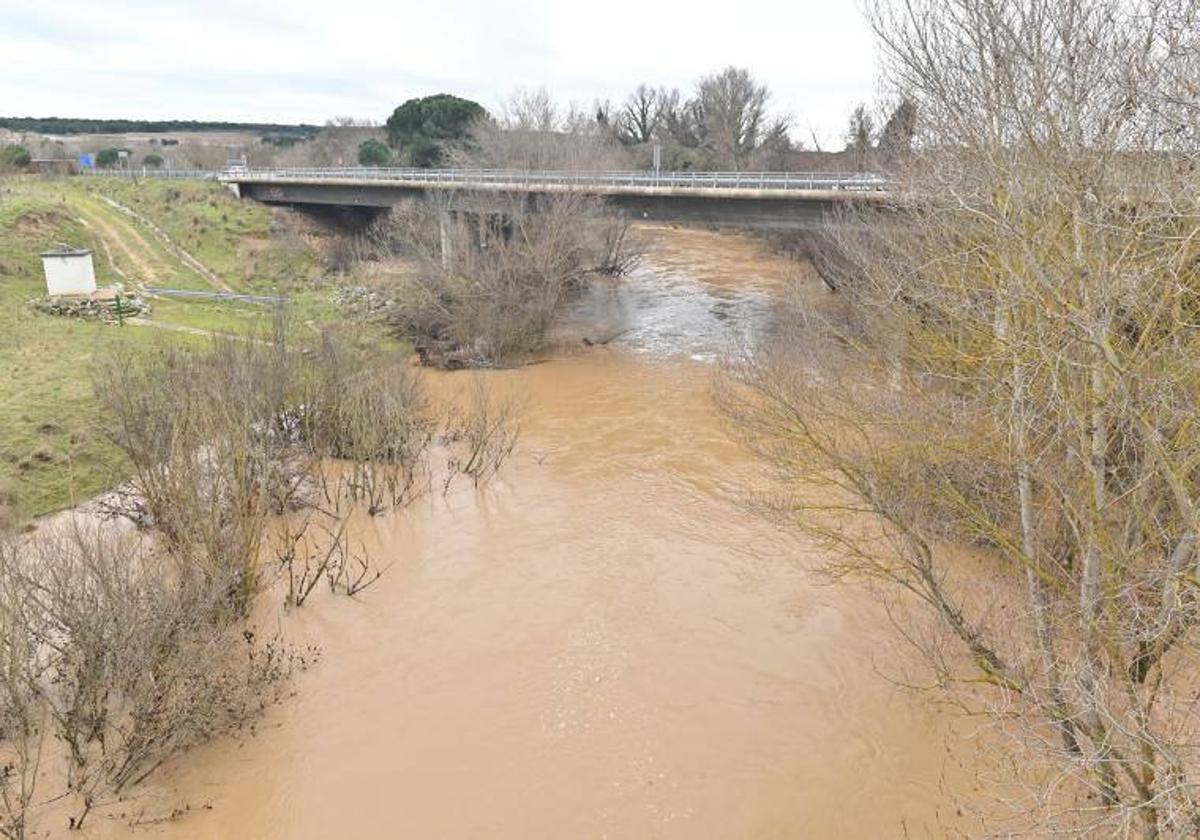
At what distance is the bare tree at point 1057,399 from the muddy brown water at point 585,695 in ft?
4.92

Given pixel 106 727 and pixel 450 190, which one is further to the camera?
pixel 450 190

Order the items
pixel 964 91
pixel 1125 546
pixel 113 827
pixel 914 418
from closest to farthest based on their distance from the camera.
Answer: pixel 1125 546, pixel 113 827, pixel 964 91, pixel 914 418

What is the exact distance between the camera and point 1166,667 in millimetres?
10062

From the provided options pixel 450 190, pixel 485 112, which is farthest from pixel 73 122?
pixel 450 190

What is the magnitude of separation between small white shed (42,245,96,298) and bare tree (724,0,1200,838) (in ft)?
88.7

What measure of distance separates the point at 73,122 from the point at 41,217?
125 m

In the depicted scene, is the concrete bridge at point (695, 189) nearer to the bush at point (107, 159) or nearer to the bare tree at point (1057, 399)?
the bare tree at point (1057, 399)

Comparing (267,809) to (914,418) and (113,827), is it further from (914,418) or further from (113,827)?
(914,418)

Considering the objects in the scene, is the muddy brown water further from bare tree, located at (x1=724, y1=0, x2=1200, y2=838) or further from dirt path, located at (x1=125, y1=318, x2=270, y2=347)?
dirt path, located at (x1=125, y1=318, x2=270, y2=347)

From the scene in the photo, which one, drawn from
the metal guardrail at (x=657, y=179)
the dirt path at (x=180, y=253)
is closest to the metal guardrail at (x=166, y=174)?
the dirt path at (x=180, y=253)

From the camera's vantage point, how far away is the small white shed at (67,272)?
28.5 m

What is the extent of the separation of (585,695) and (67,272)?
89.1ft

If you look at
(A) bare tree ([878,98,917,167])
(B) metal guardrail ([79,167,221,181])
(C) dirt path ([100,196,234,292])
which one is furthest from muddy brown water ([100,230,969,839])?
(B) metal guardrail ([79,167,221,181])

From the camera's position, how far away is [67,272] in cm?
2862
